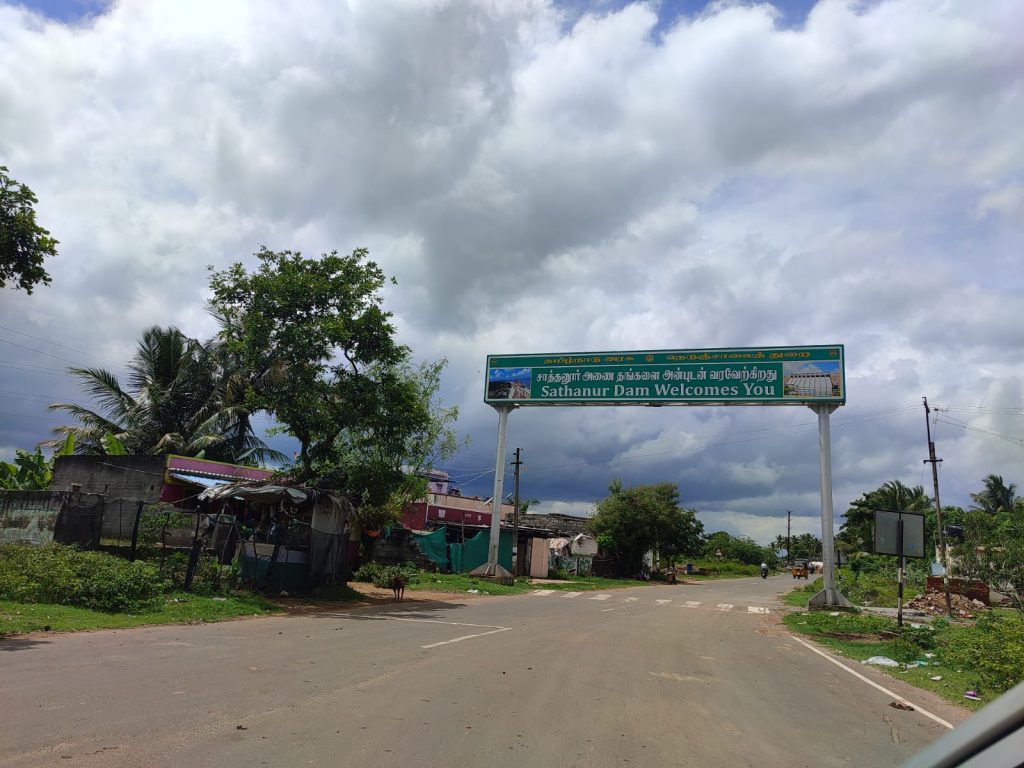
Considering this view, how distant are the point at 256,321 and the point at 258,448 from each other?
1747 cm

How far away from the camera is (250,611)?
17.0m

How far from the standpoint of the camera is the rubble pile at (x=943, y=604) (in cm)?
2820

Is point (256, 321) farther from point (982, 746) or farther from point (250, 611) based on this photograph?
point (982, 746)

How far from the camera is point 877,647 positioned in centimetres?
1620

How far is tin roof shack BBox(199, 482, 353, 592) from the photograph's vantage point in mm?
20297

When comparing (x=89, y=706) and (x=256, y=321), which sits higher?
(x=256, y=321)

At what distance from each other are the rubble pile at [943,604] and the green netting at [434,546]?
21.8 metres

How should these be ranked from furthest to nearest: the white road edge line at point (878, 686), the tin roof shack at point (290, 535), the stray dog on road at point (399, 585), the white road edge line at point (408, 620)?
the stray dog on road at point (399, 585), the tin roof shack at point (290, 535), the white road edge line at point (408, 620), the white road edge line at point (878, 686)

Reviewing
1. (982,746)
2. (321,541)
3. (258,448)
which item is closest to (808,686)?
(982,746)

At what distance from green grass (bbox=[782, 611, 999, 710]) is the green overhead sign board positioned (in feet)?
26.6

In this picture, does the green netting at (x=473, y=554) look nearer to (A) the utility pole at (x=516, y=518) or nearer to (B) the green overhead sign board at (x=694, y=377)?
(A) the utility pole at (x=516, y=518)

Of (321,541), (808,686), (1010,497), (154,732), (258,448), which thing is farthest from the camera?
(1010,497)

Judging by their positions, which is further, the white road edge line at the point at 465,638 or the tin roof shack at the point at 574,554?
the tin roof shack at the point at 574,554

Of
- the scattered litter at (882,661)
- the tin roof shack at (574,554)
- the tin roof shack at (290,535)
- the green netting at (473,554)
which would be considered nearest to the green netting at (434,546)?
the green netting at (473,554)
